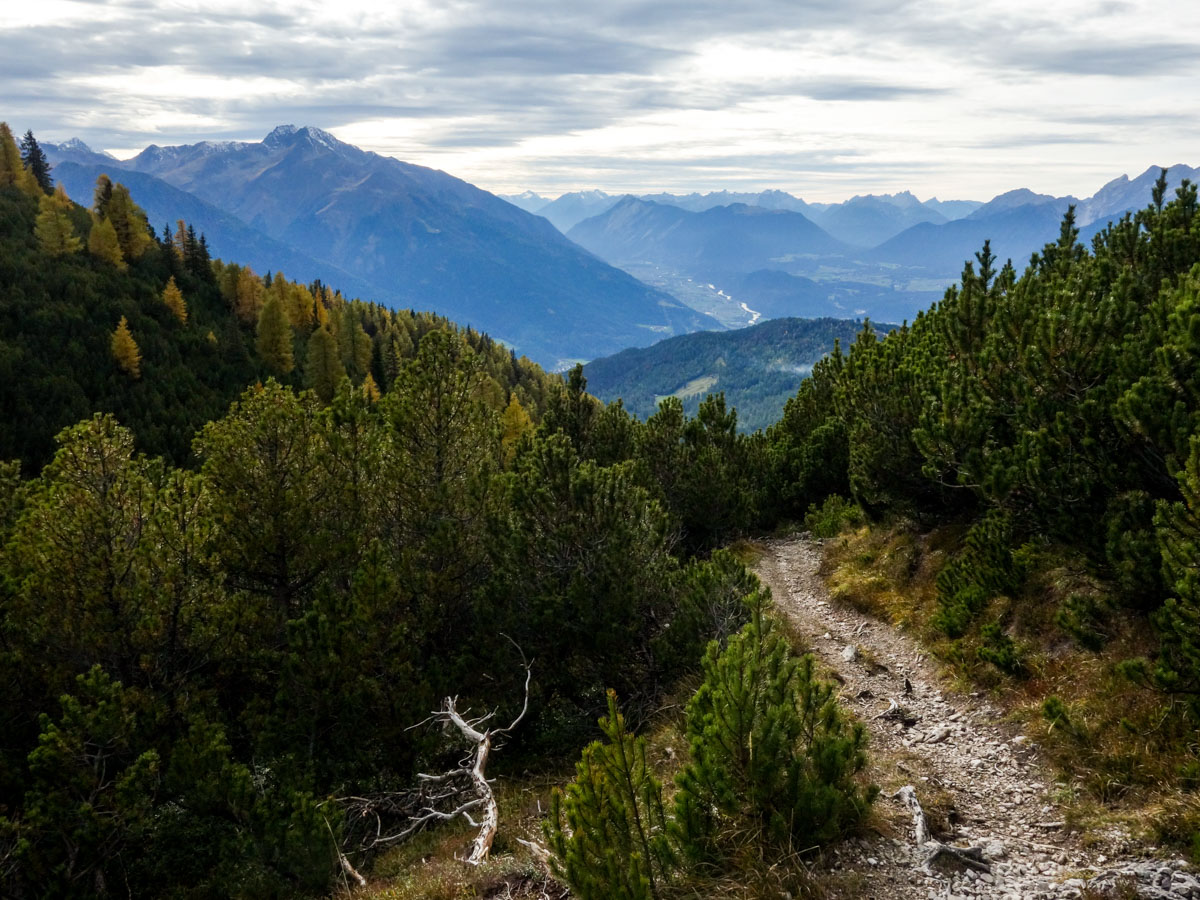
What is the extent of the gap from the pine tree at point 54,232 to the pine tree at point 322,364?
4403 centimetres

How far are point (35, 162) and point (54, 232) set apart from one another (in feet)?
124

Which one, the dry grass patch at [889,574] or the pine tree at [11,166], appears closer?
the dry grass patch at [889,574]

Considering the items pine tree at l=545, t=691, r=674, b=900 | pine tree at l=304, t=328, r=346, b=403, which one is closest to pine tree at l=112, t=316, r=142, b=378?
pine tree at l=304, t=328, r=346, b=403

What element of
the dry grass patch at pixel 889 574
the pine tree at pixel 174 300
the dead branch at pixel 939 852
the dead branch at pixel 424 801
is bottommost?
the dead branch at pixel 424 801

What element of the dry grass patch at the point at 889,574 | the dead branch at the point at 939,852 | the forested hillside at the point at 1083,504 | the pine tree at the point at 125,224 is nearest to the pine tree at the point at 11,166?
the pine tree at the point at 125,224

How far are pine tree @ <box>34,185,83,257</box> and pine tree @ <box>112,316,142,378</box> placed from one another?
21.5m

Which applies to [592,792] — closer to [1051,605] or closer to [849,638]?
[1051,605]

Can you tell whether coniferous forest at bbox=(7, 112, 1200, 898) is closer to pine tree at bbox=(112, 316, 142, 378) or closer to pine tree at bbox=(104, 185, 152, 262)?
pine tree at bbox=(112, 316, 142, 378)

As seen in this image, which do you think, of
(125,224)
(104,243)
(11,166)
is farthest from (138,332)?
(11,166)

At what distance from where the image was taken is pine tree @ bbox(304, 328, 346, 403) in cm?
8181

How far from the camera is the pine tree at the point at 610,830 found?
5.43m

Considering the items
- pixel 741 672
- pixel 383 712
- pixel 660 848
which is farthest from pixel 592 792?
pixel 383 712

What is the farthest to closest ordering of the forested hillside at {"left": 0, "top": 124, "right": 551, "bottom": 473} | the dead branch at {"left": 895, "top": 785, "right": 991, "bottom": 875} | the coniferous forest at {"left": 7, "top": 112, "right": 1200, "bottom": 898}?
1. the forested hillside at {"left": 0, "top": 124, "right": 551, "bottom": 473}
2. the coniferous forest at {"left": 7, "top": 112, "right": 1200, "bottom": 898}
3. the dead branch at {"left": 895, "top": 785, "right": 991, "bottom": 875}

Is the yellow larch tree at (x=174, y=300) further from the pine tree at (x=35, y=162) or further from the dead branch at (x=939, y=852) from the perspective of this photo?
the dead branch at (x=939, y=852)
